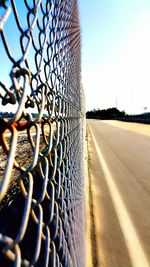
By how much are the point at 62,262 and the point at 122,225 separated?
84.4 inches

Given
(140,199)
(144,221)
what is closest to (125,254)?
(144,221)

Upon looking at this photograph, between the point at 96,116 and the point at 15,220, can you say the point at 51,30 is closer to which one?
the point at 15,220

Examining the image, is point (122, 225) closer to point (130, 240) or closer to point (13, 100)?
point (130, 240)

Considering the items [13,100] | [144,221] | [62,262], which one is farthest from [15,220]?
[13,100]

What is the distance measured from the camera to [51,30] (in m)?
1.40

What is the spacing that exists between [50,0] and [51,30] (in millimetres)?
159

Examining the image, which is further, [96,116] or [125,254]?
[96,116]

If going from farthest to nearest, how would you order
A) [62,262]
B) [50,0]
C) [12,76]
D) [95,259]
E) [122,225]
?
[122,225] < [95,259] < [62,262] < [50,0] < [12,76]

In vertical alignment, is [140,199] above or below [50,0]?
below

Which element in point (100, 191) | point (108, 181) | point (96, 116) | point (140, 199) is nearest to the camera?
point (140, 199)

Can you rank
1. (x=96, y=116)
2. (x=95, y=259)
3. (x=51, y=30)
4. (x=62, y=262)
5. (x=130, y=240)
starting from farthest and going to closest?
(x=96, y=116) < (x=130, y=240) < (x=95, y=259) < (x=62, y=262) < (x=51, y=30)

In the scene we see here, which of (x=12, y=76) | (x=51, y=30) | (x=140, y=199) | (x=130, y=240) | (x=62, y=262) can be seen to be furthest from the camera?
(x=140, y=199)

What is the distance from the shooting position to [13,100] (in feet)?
2.25

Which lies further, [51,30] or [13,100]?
[51,30]
